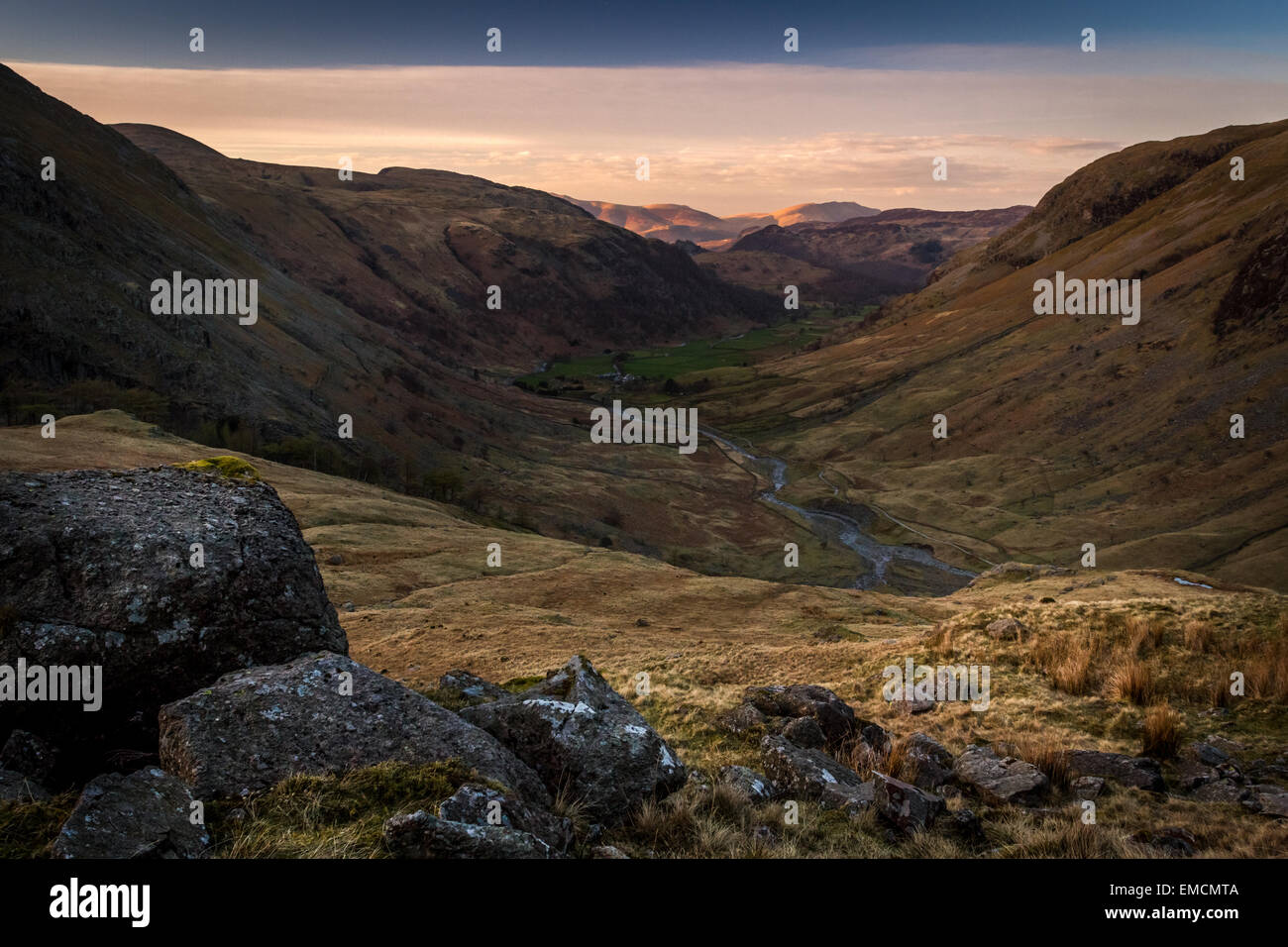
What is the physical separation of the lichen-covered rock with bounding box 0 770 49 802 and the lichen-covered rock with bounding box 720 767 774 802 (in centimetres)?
872

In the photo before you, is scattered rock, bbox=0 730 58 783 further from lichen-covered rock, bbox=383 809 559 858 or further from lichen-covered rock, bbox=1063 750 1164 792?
lichen-covered rock, bbox=1063 750 1164 792

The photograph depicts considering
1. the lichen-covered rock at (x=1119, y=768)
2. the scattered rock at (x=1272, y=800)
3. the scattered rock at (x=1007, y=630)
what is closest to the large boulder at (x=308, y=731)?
the lichen-covered rock at (x=1119, y=768)

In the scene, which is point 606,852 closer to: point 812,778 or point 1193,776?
point 812,778

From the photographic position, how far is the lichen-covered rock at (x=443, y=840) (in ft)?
24.6

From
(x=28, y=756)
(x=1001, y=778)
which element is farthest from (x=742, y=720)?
(x=28, y=756)

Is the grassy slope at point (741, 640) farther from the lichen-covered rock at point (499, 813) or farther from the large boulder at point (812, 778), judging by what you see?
the lichen-covered rock at point (499, 813)

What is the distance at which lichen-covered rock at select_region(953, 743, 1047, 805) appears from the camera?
40.0 feet

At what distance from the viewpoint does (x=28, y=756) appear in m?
9.53

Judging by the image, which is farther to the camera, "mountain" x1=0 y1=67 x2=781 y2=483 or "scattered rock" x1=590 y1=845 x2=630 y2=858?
"mountain" x1=0 y1=67 x2=781 y2=483

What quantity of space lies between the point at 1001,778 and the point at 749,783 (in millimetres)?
4353

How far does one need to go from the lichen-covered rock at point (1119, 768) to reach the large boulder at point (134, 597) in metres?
13.3

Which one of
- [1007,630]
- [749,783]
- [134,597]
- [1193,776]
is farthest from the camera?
[1007,630]

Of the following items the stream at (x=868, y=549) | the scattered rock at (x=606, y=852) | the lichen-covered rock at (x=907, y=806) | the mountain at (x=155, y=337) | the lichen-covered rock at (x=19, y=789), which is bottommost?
the stream at (x=868, y=549)

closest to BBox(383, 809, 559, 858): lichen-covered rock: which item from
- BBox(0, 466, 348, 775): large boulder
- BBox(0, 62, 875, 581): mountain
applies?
BBox(0, 466, 348, 775): large boulder
